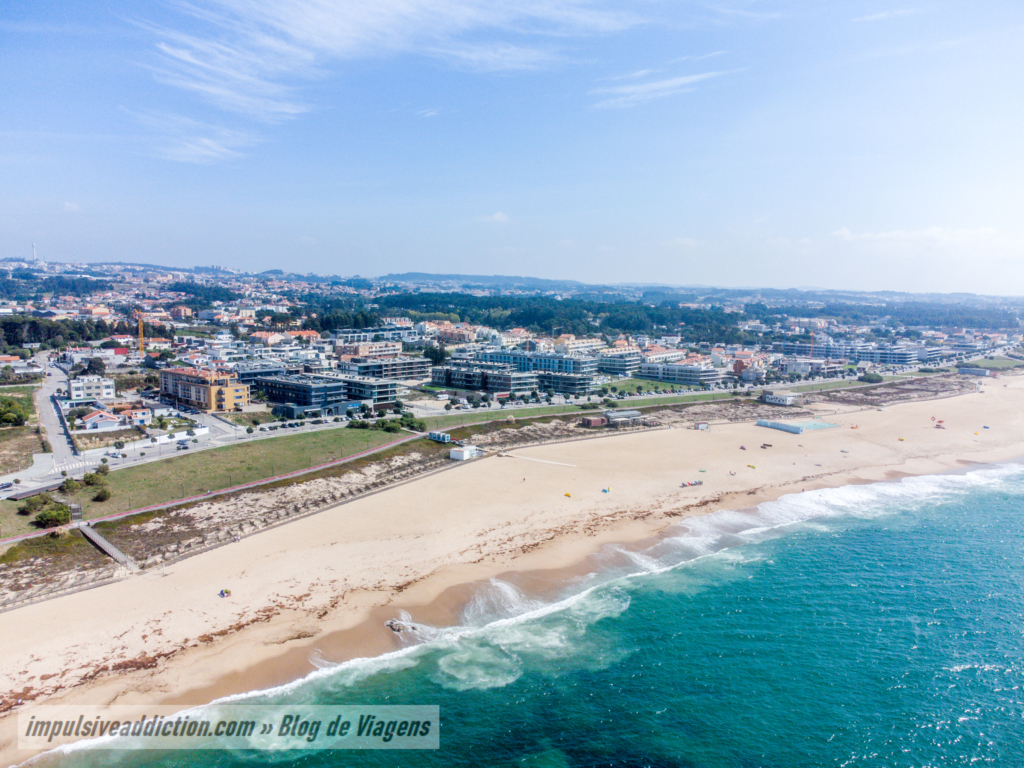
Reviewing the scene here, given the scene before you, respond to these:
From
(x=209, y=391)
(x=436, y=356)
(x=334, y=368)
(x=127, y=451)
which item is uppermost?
(x=436, y=356)

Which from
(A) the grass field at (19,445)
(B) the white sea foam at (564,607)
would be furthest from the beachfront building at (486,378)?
(A) the grass field at (19,445)

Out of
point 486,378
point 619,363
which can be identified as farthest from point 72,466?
point 619,363

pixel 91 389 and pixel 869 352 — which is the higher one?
pixel 869 352

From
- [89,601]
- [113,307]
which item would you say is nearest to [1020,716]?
[89,601]

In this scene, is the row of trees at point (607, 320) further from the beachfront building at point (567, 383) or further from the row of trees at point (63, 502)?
the row of trees at point (63, 502)

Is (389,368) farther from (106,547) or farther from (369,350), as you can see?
(106,547)

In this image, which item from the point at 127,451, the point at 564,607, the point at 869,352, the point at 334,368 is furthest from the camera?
the point at 869,352

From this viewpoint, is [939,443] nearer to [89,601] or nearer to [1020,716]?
[1020,716]
